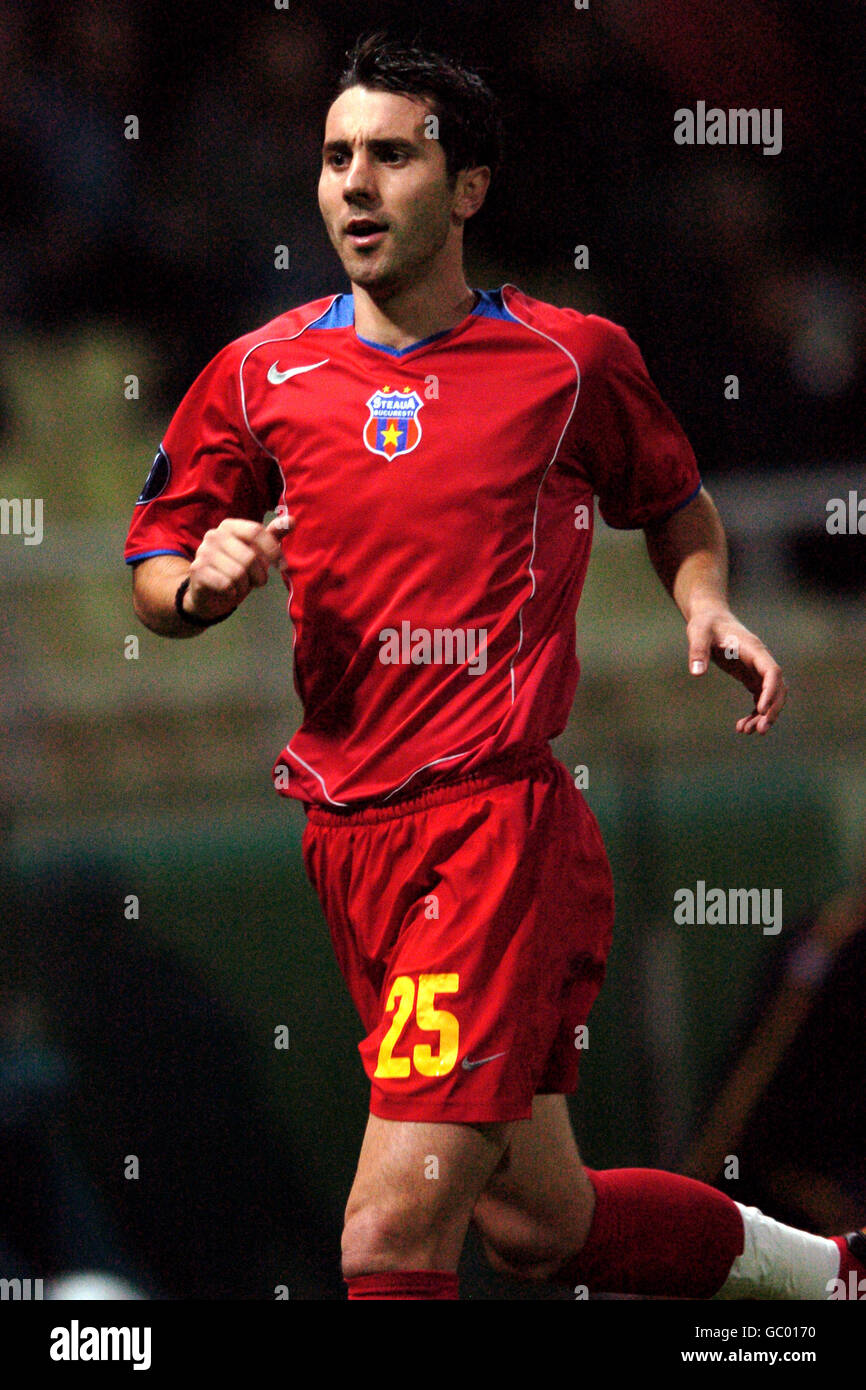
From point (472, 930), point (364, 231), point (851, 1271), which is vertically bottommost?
point (851, 1271)

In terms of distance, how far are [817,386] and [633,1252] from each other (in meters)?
2.19

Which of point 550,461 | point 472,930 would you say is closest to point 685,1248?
point 472,930

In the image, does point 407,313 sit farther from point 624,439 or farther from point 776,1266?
point 776,1266

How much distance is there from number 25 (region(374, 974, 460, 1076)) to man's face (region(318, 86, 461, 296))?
3.14 ft

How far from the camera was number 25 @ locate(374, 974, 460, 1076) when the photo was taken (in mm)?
2264

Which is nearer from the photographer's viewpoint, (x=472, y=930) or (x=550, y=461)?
(x=472, y=930)

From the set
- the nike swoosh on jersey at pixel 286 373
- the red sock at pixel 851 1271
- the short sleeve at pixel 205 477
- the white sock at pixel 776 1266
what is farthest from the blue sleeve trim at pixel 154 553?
the red sock at pixel 851 1271

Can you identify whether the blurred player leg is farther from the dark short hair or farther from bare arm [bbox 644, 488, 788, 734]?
the dark short hair

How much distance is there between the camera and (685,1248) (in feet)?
8.80

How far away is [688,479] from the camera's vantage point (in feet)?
8.70

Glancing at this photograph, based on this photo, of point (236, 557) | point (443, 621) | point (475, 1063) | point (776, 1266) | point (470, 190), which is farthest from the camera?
point (776, 1266)

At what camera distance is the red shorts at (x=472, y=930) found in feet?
7.47

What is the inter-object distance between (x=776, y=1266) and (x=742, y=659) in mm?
999

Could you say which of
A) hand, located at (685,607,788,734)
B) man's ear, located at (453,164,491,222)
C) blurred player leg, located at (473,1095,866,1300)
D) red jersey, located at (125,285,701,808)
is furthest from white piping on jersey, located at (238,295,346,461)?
blurred player leg, located at (473,1095,866,1300)
